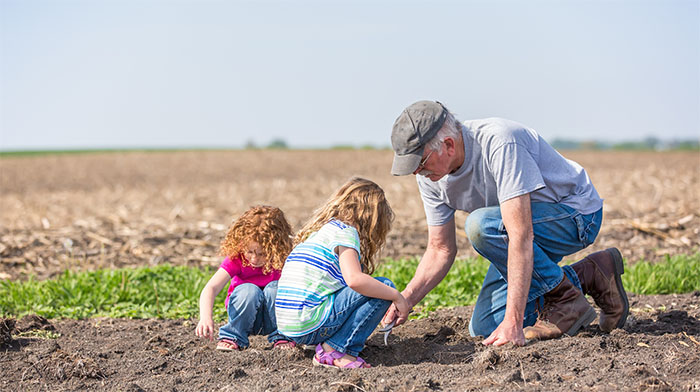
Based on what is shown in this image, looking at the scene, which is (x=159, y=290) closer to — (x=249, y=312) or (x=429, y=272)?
(x=249, y=312)

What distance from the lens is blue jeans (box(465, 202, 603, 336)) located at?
4.03 m

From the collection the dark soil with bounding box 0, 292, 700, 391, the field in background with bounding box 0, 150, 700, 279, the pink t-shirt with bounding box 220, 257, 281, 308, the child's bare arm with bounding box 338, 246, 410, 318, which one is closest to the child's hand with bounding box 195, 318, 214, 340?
the dark soil with bounding box 0, 292, 700, 391

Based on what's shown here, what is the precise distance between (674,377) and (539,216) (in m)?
1.22

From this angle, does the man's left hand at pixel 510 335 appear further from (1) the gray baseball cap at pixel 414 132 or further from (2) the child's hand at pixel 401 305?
(1) the gray baseball cap at pixel 414 132

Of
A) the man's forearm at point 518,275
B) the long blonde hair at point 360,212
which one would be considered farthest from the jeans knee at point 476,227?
the long blonde hair at point 360,212

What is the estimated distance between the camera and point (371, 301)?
11.9 feet

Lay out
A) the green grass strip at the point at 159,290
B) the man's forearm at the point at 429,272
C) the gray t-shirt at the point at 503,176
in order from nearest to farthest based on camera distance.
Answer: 1. the gray t-shirt at the point at 503,176
2. the man's forearm at the point at 429,272
3. the green grass strip at the point at 159,290

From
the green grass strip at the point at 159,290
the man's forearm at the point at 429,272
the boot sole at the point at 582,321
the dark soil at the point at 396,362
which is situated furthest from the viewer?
the green grass strip at the point at 159,290

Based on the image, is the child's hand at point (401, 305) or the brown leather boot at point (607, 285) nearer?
the child's hand at point (401, 305)

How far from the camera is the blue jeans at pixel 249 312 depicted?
13.3ft

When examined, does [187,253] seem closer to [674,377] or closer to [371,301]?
[371,301]

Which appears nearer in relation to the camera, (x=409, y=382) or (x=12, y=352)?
(x=409, y=382)

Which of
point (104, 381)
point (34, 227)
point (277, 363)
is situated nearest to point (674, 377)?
point (277, 363)

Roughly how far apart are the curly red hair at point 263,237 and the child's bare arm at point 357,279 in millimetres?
681
